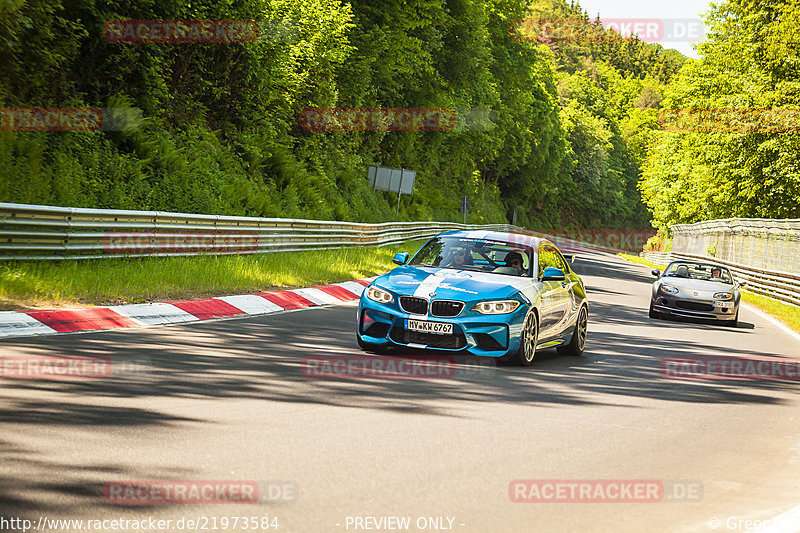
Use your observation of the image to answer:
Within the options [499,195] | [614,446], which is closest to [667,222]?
[499,195]

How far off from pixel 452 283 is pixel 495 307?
0.60 m

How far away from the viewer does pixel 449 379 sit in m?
9.27

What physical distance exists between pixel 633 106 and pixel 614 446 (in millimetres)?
151587

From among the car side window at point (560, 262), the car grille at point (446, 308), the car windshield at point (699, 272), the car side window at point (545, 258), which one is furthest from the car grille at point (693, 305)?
the car grille at point (446, 308)

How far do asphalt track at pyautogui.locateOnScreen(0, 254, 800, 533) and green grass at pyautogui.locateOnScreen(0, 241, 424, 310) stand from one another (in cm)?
167

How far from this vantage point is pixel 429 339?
9938 mm

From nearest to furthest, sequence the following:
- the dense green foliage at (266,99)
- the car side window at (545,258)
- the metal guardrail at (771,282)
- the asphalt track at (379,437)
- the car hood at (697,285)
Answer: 1. the asphalt track at (379,437)
2. the car side window at (545,258)
3. the dense green foliage at (266,99)
4. the car hood at (697,285)
5. the metal guardrail at (771,282)

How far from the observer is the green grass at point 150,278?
11.6 m

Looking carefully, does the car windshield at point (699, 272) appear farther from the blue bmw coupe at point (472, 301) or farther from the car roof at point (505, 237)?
the blue bmw coupe at point (472, 301)

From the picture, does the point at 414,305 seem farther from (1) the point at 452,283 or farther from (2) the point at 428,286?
(1) the point at 452,283

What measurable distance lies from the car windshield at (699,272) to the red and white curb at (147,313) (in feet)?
28.2

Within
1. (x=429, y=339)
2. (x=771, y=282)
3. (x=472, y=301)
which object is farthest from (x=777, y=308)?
(x=429, y=339)

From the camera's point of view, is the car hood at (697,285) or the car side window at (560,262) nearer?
the car side window at (560,262)

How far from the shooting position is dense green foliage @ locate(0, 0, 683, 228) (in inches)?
736
